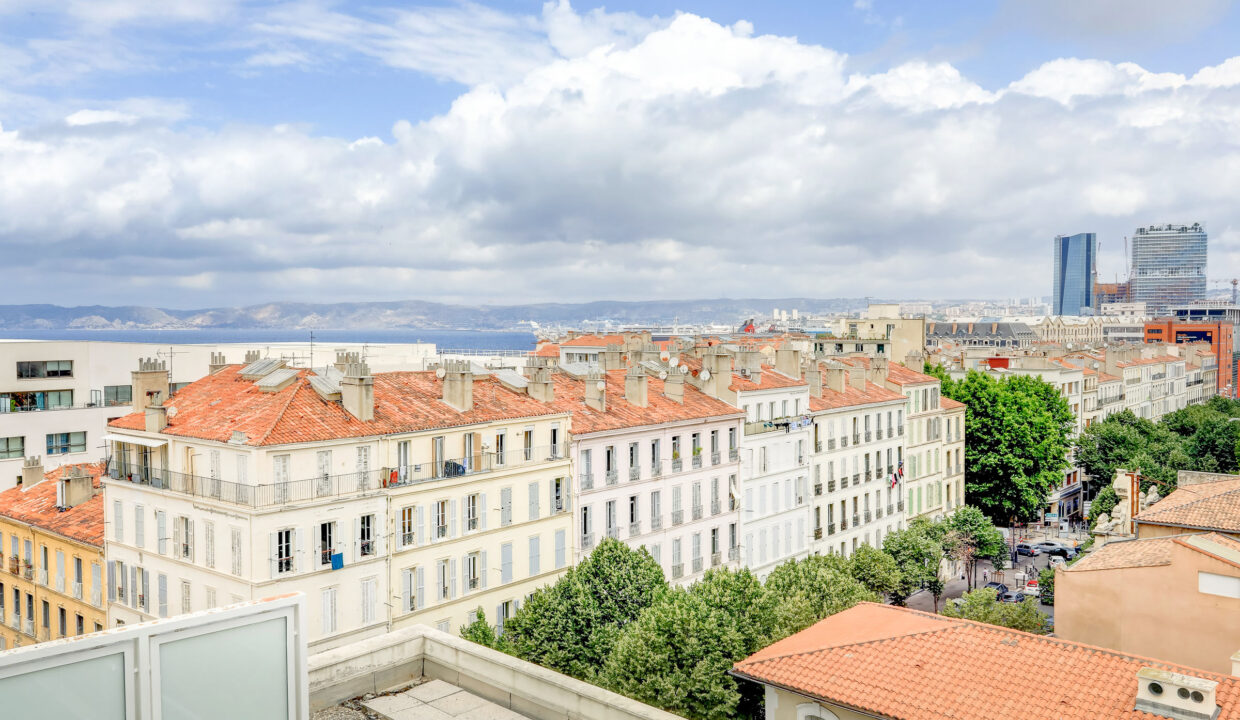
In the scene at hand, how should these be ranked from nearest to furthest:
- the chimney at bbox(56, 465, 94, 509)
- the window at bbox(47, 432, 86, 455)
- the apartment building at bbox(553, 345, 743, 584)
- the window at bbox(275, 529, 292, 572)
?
1. the window at bbox(275, 529, 292, 572)
2. the chimney at bbox(56, 465, 94, 509)
3. the apartment building at bbox(553, 345, 743, 584)
4. the window at bbox(47, 432, 86, 455)

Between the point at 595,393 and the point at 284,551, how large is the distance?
66.3 ft

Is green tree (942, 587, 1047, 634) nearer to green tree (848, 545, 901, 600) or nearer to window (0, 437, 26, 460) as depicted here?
green tree (848, 545, 901, 600)

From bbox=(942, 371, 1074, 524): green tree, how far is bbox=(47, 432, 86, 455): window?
71.3 m

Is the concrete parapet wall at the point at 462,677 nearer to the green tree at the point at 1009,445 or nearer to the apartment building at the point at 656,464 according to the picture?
the apartment building at the point at 656,464

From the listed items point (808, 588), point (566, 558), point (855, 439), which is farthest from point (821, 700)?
point (855, 439)

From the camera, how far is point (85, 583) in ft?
140

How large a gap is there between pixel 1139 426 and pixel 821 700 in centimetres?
9635

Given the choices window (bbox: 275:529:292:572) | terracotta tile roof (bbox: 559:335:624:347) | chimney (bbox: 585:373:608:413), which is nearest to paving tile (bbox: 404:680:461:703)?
window (bbox: 275:529:292:572)

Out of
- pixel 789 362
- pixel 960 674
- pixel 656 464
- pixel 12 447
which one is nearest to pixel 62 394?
pixel 12 447

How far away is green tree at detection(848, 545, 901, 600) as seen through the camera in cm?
5047

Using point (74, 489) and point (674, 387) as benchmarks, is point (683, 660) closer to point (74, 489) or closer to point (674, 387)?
point (674, 387)

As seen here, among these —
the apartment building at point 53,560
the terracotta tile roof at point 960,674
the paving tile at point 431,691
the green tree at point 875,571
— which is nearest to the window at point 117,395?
the apartment building at point 53,560

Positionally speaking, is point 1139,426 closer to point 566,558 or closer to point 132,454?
point 566,558

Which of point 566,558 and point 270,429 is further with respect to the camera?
point 566,558
